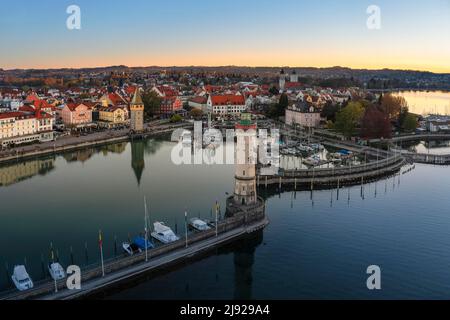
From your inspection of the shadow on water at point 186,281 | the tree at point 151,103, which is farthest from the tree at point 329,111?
the shadow on water at point 186,281

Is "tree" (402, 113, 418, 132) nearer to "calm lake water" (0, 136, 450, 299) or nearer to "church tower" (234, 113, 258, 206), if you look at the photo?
"calm lake water" (0, 136, 450, 299)

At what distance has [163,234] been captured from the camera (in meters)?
13.4

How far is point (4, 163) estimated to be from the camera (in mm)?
24000

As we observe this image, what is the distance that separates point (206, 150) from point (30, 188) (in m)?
11.7

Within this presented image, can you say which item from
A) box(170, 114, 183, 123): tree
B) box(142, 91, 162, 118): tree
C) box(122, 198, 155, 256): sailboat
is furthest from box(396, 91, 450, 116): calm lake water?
box(122, 198, 155, 256): sailboat

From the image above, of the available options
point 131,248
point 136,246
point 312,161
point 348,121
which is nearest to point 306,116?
point 348,121

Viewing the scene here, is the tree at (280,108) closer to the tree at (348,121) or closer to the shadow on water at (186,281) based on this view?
the tree at (348,121)

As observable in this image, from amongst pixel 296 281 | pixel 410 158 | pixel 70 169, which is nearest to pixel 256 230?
pixel 296 281

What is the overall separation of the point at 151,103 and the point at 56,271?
31975 millimetres

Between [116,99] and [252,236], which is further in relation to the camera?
[116,99]

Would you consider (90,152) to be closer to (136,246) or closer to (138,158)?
(138,158)

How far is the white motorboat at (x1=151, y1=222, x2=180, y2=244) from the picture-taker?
1319cm

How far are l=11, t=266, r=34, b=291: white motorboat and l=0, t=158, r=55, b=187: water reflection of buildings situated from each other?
1068 centimetres

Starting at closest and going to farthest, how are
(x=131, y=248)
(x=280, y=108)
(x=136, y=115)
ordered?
(x=131, y=248), (x=136, y=115), (x=280, y=108)
